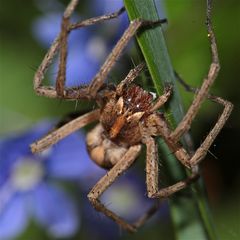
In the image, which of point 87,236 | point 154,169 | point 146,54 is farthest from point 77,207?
point 146,54

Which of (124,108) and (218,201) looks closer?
(124,108)

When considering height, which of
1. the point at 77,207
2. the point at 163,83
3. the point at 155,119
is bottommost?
the point at 77,207

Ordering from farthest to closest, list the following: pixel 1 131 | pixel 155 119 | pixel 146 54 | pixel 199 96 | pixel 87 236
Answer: pixel 1 131 → pixel 87 236 → pixel 155 119 → pixel 199 96 → pixel 146 54

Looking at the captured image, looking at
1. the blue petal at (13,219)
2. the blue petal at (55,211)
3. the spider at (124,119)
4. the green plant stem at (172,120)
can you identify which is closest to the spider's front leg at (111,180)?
the spider at (124,119)

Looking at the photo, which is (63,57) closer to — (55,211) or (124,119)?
(124,119)

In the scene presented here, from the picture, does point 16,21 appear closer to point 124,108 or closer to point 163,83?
point 124,108

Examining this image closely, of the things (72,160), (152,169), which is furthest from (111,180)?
(72,160)
